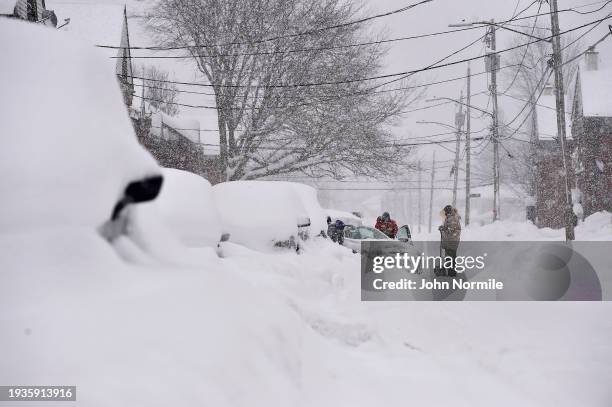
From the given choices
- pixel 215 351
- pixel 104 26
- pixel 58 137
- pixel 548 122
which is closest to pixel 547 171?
pixel 548 122

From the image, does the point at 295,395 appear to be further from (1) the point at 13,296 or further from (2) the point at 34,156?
(2) the point at 34,156

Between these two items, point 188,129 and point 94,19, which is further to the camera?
point 188,129

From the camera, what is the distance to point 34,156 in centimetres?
237

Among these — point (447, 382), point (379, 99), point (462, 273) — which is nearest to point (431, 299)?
point (462, 273)

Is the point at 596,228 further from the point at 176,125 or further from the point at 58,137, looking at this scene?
the point at 176,125

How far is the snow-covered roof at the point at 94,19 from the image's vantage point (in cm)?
2517

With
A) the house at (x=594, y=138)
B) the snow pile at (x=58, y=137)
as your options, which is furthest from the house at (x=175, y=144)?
the snow pile at (x=58, y=137)

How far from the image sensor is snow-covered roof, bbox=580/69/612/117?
1050 inches

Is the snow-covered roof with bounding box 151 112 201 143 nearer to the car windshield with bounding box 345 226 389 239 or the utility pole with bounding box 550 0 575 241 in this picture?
the car windshield with bounding box 345 226 389 239

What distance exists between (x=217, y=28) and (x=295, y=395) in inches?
812

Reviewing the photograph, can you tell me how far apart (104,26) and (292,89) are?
11363 mm

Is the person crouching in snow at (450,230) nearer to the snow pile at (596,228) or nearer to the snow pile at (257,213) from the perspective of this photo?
the snow pile at (257,213)

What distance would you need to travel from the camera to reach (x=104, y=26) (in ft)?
85.2

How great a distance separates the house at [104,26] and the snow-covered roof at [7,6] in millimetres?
5377
